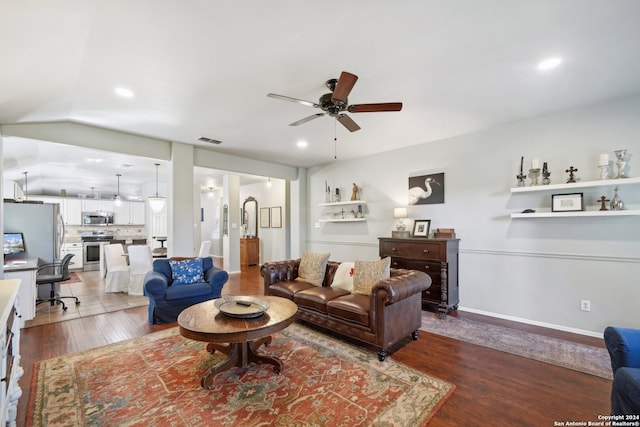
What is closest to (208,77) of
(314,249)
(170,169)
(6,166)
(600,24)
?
(170,169)

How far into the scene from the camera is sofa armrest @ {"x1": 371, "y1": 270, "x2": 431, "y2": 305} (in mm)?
2639

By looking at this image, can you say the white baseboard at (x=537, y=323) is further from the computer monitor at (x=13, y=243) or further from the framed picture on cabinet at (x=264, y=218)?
the computer monitor at (x=13, y=243)

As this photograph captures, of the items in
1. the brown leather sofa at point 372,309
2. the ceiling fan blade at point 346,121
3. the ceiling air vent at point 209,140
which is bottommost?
the brown leather sofa at point 372,309

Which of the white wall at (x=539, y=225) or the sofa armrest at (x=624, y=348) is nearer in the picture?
the sofa armrest at (x=624, y=348)

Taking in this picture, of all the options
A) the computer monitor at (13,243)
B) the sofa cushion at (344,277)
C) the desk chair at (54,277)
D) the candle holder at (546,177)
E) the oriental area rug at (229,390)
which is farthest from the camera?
the computer monitor at (13,243)

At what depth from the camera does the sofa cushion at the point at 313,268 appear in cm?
389

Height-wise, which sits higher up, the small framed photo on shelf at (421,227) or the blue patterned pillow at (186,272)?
the small framed photo on shelf at (421,227)

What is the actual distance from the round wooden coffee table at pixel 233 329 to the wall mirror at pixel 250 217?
6448 mm

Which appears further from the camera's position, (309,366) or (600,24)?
(309,366)

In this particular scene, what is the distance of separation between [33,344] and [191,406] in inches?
95.9

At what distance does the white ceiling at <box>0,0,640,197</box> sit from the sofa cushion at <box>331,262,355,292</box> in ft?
6.57

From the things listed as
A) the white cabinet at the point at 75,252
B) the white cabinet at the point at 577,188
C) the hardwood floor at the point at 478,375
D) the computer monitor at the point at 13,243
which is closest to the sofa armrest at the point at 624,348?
the hardwood floor at the point at 478,375

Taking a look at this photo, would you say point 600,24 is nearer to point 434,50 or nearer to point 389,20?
point 434,50

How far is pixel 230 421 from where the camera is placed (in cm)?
184
